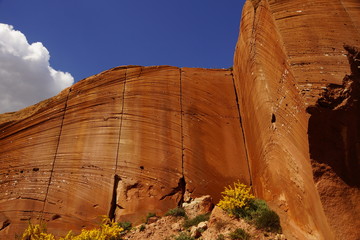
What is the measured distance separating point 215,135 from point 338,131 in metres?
5.88

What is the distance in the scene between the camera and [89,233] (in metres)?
8.80

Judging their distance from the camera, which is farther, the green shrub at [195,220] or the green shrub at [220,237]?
the green shrub at [195,220]

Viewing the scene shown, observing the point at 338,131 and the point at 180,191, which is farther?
the point at 180,191

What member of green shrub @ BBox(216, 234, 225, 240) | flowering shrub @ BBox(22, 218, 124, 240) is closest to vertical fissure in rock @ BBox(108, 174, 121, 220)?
flowering shrub @ BBox(22, 218, 124, 240)

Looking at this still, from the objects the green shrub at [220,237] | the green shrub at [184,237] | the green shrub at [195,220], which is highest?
the green shrub at [195,220]

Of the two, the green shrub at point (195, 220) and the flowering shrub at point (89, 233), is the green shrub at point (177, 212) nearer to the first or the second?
the green shrub at point (195, 220)

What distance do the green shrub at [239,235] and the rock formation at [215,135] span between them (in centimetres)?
98

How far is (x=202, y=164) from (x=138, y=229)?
3266 millimetres

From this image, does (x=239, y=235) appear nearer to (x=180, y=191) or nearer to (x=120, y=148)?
(x=180, y=191)

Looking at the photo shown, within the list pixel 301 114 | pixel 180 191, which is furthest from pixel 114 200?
pixel 301 114

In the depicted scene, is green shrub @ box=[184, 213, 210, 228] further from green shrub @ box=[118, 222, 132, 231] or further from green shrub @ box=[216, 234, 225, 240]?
green shrub @ box=[118, 222, 132, 231]

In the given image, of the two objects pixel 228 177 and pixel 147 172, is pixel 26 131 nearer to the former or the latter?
pixel 147 172

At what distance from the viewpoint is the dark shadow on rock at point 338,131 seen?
627 cm

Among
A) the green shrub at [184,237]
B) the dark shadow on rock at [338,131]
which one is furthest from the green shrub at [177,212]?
the dark shadow on rock at [338,131]
